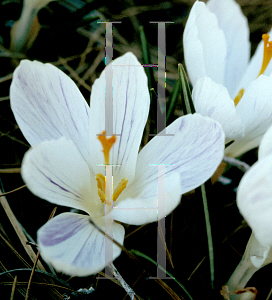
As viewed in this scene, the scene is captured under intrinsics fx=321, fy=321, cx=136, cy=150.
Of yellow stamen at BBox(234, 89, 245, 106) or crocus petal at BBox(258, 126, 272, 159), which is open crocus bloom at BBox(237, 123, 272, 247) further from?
yellow stamen at BBox(234, 89, 245, 106)

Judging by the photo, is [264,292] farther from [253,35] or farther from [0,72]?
[253,35]

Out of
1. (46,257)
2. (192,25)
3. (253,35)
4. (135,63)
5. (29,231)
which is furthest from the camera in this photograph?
(253,35)

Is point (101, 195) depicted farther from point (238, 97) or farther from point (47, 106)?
point (238, 97)

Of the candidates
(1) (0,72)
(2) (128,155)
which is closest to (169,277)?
(2) (128,155)

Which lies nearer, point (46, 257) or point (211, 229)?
point (46, 257)

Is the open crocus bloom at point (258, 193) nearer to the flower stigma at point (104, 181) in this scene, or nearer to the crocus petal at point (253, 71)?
the flower stigma at point (104, 181)

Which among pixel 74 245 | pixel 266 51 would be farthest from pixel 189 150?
pixel 266 51
